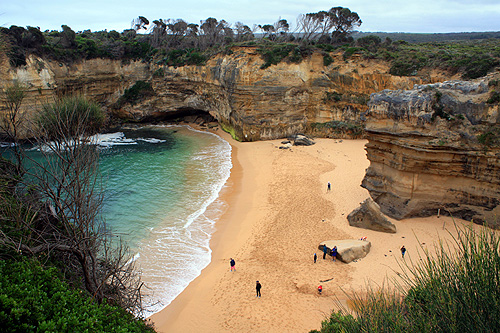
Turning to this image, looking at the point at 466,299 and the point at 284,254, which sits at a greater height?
the point at 466,299

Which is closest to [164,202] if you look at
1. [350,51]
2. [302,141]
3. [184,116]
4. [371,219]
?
[371,219]

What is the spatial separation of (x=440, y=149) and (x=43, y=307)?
16.1m

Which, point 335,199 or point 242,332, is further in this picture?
point 335,199

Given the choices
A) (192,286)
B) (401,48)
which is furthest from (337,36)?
(192,286)

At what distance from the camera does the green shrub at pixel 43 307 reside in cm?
483

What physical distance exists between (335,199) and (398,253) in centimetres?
655

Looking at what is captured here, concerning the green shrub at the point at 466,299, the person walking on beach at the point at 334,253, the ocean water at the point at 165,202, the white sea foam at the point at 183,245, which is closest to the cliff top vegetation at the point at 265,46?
the ocean water at the point at 165,202

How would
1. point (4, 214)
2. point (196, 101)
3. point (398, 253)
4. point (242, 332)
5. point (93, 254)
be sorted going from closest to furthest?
1. point (4, 214)
2. point (93, 254)
3. point (242, 332)
4. point (398, 253)
5. point (196, 101)

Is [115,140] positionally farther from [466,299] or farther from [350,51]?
[466,299]

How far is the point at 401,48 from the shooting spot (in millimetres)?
36969

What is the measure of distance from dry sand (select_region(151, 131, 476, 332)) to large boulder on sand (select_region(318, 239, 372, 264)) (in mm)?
274

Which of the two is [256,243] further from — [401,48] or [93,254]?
[401,48]

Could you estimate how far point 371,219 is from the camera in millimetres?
16000

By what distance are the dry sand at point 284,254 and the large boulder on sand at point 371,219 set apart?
1.09ft
